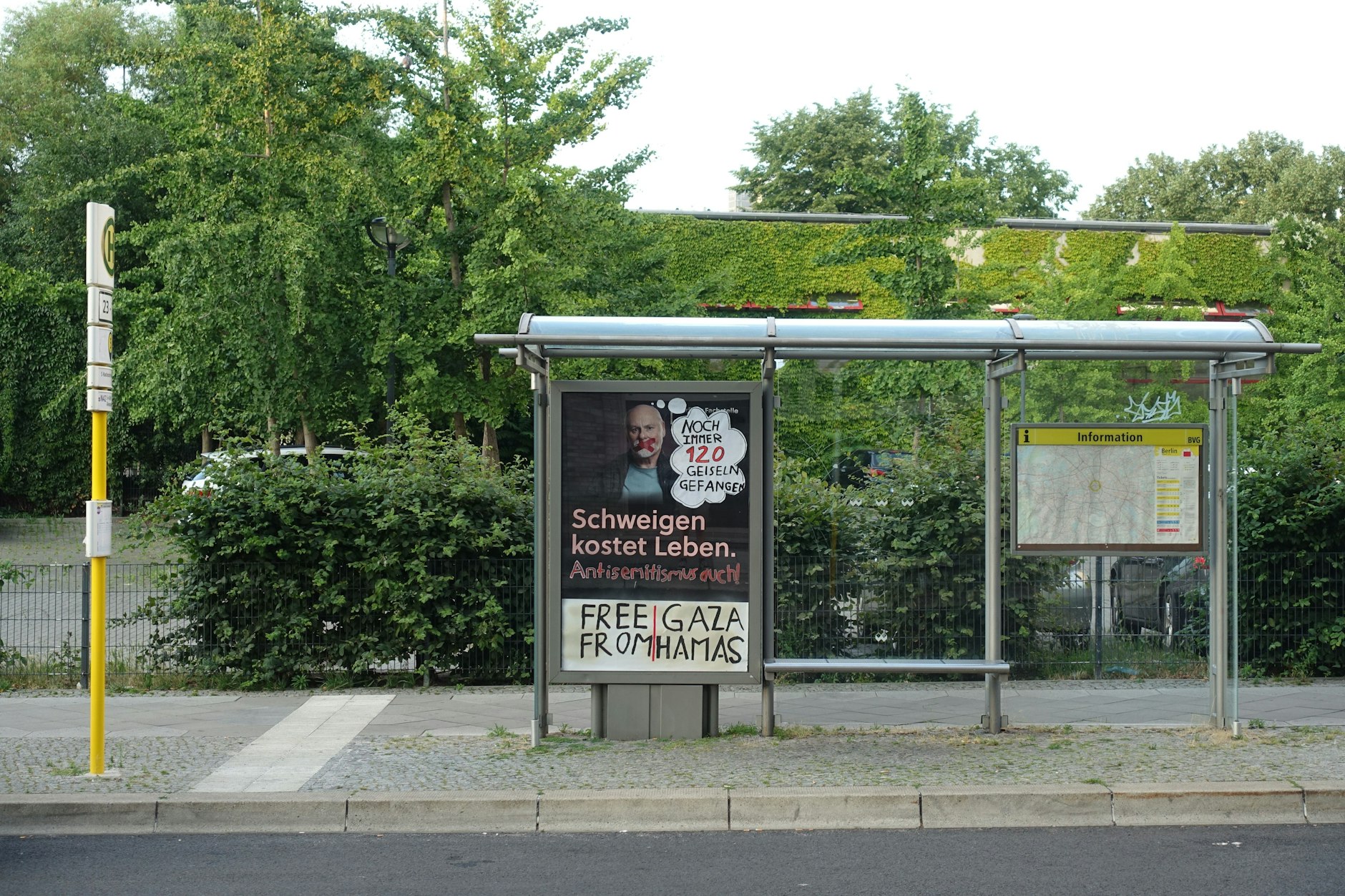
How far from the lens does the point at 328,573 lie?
1053 centimetres

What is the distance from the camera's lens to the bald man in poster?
840 cm

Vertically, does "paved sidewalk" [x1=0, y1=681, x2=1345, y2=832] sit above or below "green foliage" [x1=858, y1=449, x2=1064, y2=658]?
below

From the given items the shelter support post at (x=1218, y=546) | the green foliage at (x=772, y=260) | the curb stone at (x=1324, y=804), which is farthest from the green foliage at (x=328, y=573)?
the green foliage at (x=772, y=260)

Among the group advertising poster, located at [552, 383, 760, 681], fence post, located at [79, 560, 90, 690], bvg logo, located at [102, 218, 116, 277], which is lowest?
fence post, located at [79, 560, 90, 690]

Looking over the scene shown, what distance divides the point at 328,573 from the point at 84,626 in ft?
8.04

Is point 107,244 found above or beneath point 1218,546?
above

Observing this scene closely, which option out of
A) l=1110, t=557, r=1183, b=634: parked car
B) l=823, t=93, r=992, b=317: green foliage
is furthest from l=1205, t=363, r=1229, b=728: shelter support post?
l=823, t=93, r=992, b=317: green foliage

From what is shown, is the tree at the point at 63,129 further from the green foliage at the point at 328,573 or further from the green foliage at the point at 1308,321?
the green foliage at the point at 1308,321

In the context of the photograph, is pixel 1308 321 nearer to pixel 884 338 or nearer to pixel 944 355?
pixel 944 355

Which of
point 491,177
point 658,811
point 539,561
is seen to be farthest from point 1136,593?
point 491,177

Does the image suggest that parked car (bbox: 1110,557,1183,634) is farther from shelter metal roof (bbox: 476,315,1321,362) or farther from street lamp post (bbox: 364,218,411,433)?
street lamp post (bbox: 364,218,411,433)

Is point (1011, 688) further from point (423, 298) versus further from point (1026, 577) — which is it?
point (423, 298)

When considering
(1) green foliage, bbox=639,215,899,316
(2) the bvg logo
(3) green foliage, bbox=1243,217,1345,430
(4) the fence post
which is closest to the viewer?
(2) the bvg logo

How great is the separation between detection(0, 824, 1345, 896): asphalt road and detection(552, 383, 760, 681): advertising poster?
1880 mm
